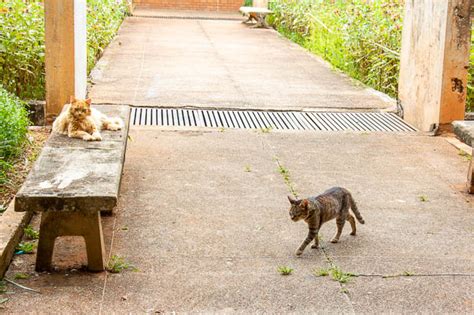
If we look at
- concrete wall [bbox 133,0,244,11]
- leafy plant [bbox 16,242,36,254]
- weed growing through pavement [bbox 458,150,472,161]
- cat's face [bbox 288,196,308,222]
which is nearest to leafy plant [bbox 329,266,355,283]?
cat's face [bbox 288,196,308,222]

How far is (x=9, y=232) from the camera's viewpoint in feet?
15.1

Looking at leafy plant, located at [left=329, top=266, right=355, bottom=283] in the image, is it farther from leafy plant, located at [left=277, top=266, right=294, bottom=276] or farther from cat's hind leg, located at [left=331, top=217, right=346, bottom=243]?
cat's hind leg, located at [left=331, top=217, right=346, bottom=243]

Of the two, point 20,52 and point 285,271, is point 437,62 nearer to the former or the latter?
point 285,271

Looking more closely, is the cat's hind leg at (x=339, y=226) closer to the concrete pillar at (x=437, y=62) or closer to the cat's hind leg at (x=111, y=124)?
the cat's hind leg at (x=111, y=124)

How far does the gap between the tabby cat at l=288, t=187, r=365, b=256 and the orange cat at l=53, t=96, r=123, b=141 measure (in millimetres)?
1641

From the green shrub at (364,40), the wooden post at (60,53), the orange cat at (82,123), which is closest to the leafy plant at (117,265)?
the orange cat at (82,123)

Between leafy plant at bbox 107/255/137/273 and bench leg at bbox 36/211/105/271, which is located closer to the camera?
bench leg at bbox 36/211/105/271

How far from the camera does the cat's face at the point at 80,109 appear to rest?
17.9 ft

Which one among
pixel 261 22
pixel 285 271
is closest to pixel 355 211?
pixel 285 271

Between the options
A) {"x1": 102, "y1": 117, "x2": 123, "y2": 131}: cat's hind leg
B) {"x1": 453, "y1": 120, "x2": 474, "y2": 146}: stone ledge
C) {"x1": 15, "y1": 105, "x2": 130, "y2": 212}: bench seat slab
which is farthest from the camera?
{"x1": 453, "y1": 120, "x2": 474, "y2": 146}: stone ledge

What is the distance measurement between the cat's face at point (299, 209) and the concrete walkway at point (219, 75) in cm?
461

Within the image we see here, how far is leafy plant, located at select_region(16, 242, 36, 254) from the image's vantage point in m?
4.58

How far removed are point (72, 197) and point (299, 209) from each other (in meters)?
1.36

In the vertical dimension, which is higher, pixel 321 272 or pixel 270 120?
pixel 270 120
